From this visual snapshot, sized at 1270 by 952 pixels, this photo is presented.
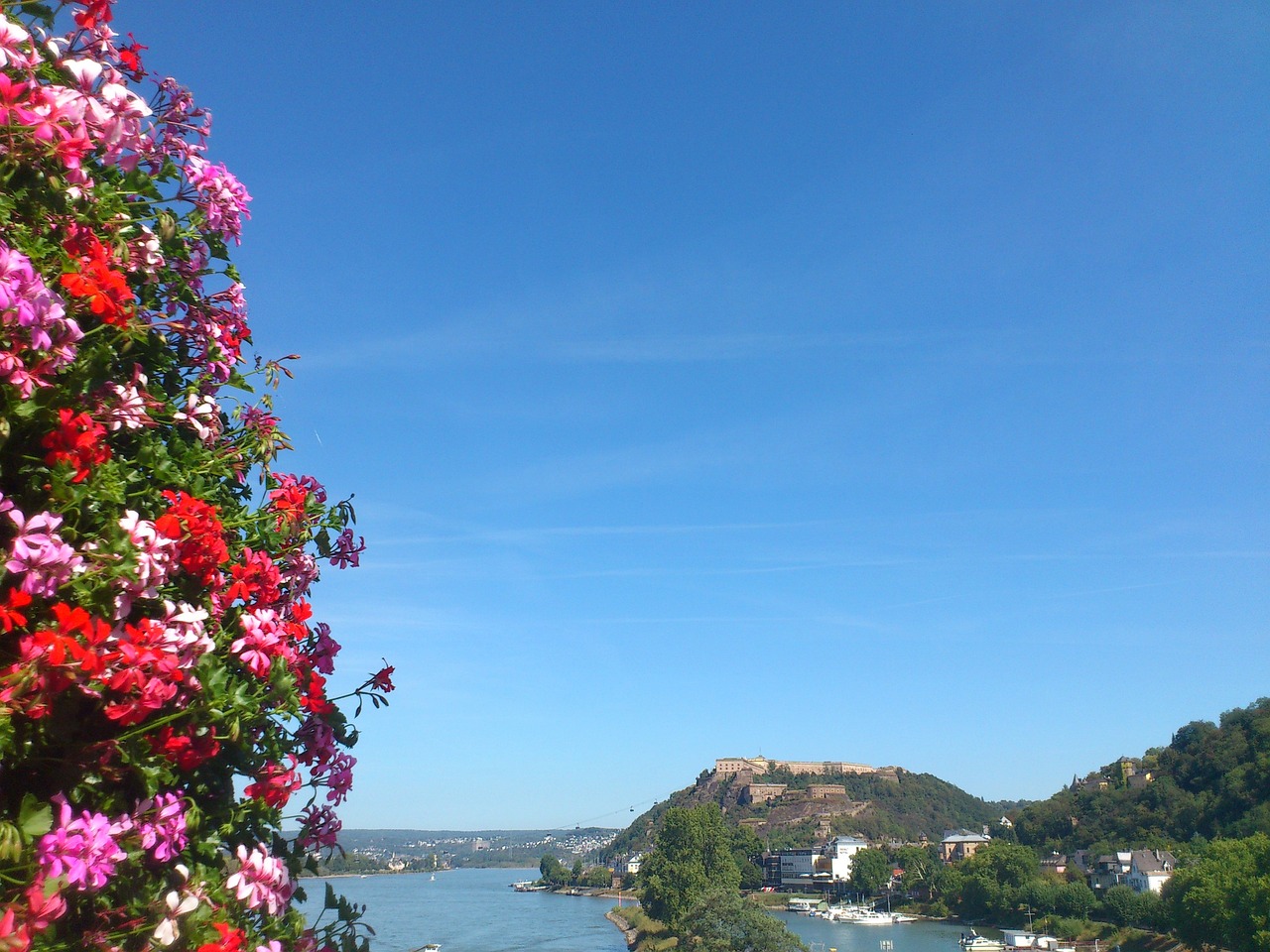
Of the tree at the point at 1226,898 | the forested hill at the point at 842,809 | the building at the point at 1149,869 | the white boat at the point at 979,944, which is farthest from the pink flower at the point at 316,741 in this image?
the forested hill at the point at 842,809

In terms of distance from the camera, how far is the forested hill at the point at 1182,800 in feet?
180

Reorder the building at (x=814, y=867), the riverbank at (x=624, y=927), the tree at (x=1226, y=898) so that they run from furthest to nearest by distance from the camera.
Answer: the building at (x=814, y=867), the riverbank at (x=624, y=927), the tree at (x=1226, y=898)

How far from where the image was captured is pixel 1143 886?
51656 millimetres

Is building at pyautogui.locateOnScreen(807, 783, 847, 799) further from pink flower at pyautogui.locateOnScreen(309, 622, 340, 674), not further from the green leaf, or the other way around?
the green leaf

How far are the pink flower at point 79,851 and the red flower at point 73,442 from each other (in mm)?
690

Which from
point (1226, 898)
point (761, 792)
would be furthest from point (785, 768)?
point (1226, 898)

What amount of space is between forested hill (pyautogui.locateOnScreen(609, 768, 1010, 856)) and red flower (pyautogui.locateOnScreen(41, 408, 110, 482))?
110162mm

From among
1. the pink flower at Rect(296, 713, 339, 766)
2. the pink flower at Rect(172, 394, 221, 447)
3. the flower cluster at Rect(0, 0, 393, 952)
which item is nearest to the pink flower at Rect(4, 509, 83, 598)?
the flower cluster at Rect(0, 0, 393, 952)

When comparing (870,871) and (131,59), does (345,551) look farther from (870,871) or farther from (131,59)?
(870,871)

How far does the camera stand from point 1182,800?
2443 inches

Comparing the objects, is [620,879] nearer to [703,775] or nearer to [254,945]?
[703,775]

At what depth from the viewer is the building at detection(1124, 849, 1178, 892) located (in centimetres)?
5142

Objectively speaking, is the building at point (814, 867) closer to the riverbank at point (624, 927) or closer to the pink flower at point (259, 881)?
the riverbank at point (624, 927)

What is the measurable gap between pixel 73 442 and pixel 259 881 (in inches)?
46.3
